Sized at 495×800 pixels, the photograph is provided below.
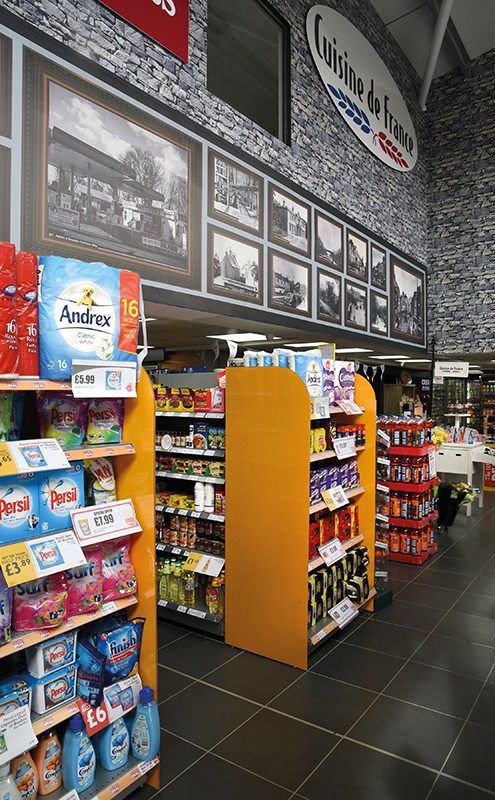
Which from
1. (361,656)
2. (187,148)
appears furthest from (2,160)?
(361,656)

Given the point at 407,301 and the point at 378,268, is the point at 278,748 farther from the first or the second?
the point at 407,301

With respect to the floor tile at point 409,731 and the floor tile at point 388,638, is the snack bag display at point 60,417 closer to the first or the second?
the floor tile at point 409,731

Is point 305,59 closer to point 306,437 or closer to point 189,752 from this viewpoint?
point 306,437

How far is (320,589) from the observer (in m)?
4.00

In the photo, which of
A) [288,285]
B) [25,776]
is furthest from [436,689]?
[288,285]

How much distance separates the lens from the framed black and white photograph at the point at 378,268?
812 centimetres

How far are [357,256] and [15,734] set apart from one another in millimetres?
6927

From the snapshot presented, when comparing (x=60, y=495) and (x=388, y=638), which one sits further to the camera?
(x=388, y=638)

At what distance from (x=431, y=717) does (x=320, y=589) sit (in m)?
1.11

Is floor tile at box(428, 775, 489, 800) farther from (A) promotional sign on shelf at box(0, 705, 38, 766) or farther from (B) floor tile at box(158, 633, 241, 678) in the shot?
(A) promotional sign on shelf at box(0, 705, 38, 766)

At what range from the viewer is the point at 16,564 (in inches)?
75.4

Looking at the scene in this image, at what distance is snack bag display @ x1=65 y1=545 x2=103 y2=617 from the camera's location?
7.43ft

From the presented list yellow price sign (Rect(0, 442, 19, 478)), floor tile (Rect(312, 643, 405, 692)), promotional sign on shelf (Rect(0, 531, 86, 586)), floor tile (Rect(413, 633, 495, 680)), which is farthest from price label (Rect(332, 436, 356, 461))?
yellow price sign (Rect(0, 442, 19, 478))

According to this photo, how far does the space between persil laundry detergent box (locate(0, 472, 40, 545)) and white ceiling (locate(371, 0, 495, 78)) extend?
32.1 feet
